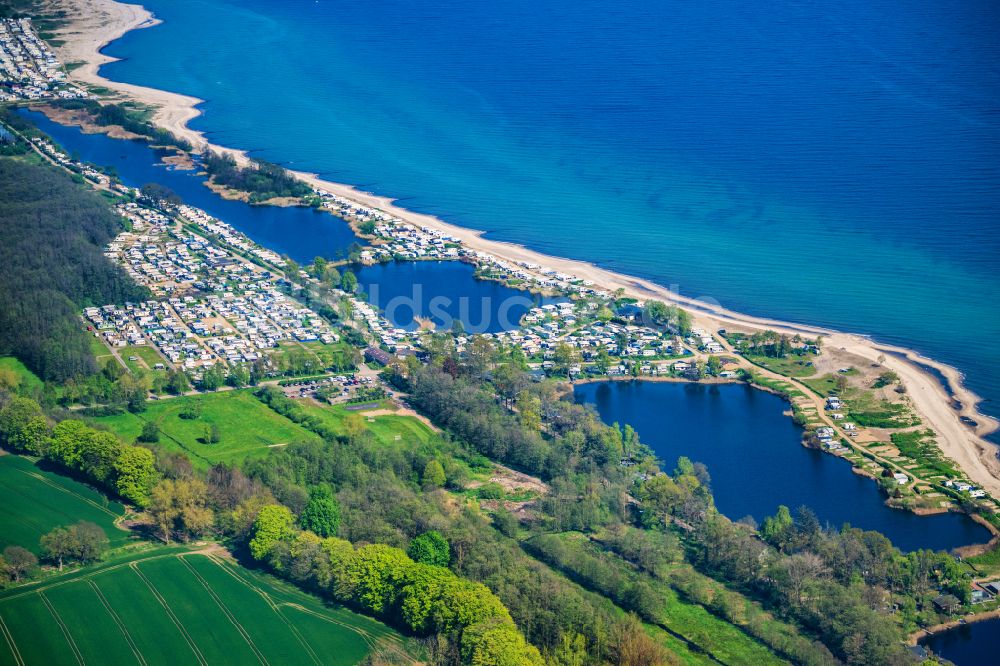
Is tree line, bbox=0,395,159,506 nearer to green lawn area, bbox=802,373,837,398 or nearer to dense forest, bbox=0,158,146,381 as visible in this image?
dense forest, bbox=0,158,146,381

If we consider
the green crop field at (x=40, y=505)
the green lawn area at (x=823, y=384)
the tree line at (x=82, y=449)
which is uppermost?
the green lawn area at (x=823, y=384)

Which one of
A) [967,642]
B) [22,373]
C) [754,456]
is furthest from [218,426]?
[967,642]

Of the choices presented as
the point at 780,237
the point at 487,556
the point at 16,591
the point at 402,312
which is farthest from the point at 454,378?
the point at 780,237

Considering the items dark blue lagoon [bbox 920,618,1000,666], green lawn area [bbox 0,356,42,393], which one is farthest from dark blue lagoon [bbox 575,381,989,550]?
green lawn area [bbox 0,356,42,393]

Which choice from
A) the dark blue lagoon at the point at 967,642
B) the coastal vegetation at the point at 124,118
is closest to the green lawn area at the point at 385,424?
the dark blue lagoon at the point at 967,642

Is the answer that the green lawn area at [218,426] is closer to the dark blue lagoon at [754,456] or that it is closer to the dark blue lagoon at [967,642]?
the dark blue lagoon at [754,456]

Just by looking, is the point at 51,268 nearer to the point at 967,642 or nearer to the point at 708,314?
the point at 708,314
